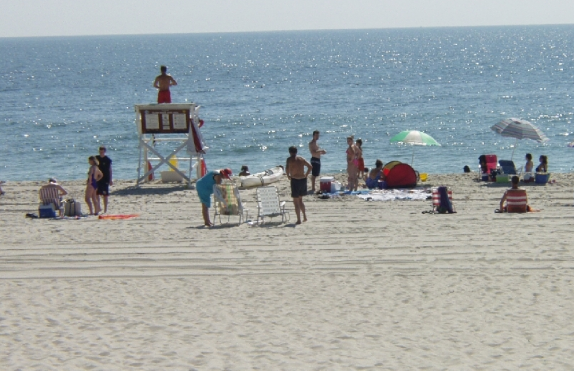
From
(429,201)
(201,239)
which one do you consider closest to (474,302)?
(201,239)

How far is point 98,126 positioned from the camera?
4000 centimetres

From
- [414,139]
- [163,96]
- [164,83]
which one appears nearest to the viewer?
[164,83]

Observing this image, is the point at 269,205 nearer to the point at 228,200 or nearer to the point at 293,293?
the point at 228,200

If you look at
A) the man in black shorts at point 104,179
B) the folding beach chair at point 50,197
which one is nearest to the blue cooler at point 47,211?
the folding beach chair at point 50,197

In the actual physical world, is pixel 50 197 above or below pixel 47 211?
Answer: above

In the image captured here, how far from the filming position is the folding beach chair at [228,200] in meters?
12.7

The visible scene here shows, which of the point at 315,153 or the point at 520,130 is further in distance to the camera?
the point at 520,130

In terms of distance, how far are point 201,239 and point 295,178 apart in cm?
194

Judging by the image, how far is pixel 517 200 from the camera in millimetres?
13242

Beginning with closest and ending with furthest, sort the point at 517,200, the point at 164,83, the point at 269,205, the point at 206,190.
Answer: the point at 206,190, the point at 269,205, the point at 517,200, the point at 164,83

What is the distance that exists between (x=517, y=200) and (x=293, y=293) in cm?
584

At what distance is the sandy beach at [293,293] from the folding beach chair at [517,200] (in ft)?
0.92

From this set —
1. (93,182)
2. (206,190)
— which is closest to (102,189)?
(93,182)

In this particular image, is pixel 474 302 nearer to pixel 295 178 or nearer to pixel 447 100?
pixel 295 178
